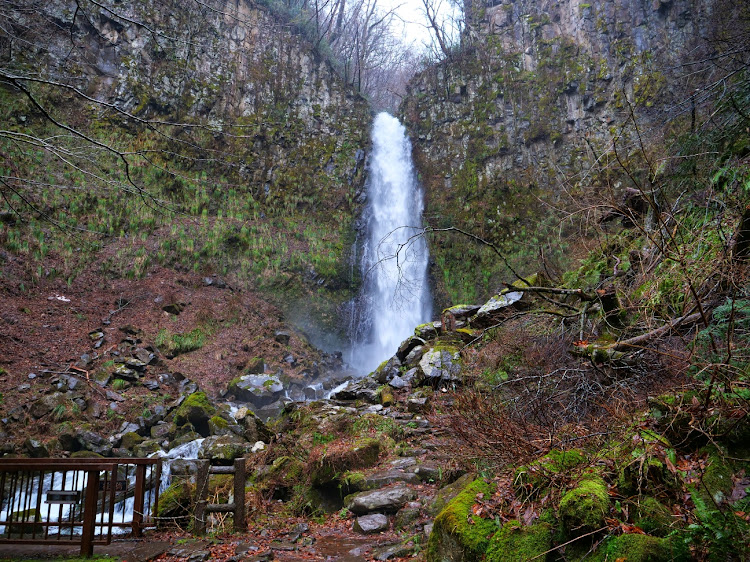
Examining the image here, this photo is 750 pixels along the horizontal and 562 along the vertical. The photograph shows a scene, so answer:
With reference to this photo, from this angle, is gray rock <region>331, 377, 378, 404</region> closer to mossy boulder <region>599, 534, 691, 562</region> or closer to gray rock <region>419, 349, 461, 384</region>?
gray rock <region>419, 349, 461, 384</region>

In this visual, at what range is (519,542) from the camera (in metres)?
2.50

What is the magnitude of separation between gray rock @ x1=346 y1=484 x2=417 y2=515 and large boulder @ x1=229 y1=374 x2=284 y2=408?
704 centimetres

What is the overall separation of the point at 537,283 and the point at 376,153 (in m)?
14.1

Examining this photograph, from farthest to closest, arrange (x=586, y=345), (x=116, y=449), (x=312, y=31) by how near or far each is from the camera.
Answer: (x=312, y=31), (x=116, y=449), (x=586, y=345)

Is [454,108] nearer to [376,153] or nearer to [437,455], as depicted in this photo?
[376,153]

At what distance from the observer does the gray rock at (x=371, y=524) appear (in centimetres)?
477

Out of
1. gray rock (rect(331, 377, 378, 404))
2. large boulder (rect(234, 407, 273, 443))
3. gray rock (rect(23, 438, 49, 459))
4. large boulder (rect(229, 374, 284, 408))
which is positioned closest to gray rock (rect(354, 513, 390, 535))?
large boulder (rect(234, 407, 273, 443))

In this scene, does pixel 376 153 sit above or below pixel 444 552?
above

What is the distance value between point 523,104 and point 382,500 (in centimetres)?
1815

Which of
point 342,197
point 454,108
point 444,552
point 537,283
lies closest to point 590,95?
point 454,108

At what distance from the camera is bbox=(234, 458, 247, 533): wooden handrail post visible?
5121mm

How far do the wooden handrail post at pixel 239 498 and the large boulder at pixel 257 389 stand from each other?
6830 millimetres

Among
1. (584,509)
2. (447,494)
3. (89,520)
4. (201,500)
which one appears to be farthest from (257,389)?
(584,509)

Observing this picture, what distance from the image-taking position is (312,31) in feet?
74.7
